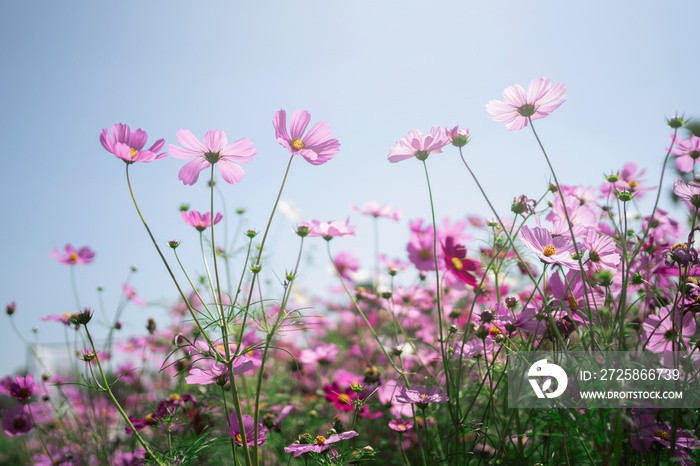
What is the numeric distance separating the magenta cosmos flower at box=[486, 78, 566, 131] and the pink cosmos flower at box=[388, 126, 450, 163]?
125 millimetres

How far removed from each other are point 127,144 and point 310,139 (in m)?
0.35

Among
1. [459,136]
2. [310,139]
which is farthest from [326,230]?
[459,136]

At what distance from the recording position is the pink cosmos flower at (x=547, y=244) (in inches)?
29.5

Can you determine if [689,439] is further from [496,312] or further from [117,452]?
[117,452]

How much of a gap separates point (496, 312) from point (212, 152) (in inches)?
26.5

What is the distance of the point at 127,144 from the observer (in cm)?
78

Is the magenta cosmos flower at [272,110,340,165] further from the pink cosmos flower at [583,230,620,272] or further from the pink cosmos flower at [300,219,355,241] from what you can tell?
the pink cosmos flower at [583,230,620,272]

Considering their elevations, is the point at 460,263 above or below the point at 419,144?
below

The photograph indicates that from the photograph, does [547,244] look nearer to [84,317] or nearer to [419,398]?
[419,398]

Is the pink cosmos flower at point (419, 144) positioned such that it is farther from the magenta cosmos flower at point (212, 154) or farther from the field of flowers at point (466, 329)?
the magenta cosmos flower at point (212, 154)

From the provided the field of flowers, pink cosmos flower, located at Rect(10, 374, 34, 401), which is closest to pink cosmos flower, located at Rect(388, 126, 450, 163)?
the field of flowers

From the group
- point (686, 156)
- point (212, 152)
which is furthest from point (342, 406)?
point (686, 156)

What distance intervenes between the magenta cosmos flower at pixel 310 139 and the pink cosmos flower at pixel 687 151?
30.9 inches

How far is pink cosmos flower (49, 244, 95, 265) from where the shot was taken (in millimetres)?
1575
